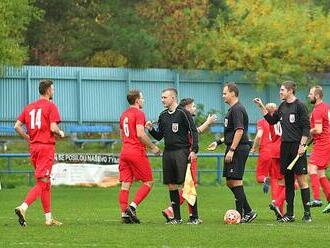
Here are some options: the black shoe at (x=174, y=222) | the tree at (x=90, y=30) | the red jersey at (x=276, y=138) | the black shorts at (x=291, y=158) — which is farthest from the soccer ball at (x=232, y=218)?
the tree at (x=90, y=30)

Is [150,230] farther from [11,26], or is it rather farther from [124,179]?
[11,26]

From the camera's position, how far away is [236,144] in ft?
57.9

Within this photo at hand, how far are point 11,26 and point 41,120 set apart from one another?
21.9 metres

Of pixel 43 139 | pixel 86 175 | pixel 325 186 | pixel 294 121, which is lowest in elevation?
pixel 86 175

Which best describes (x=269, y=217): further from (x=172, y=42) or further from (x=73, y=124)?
(x=172, y=42)

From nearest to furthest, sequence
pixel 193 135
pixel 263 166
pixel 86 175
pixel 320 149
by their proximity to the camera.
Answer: pixel 193 135, pixel 320 149, pixel 263 166, pixel 86 175

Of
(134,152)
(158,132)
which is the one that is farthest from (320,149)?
(134,152)

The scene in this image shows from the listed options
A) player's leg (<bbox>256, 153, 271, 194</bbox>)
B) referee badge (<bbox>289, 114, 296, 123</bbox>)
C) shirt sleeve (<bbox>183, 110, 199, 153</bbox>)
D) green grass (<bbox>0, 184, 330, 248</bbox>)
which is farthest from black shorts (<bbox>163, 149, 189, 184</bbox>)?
player's leg (<bbox>256, 153, 271, 194</bbox>)

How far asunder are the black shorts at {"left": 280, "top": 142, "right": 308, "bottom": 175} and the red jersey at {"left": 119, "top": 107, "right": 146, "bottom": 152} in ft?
7.24

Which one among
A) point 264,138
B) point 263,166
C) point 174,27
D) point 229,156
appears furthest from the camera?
point 174,27

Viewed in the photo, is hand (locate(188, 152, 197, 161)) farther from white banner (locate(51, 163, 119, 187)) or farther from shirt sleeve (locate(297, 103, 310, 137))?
white banner (locate(51, 163, 119, 187))

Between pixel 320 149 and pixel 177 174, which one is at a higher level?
pixel 320 149

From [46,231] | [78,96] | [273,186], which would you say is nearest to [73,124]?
[78,96]

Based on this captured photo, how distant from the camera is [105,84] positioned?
1799 inches
